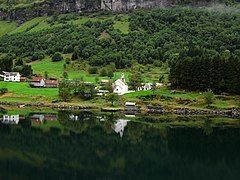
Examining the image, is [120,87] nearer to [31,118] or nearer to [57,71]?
[31,118]

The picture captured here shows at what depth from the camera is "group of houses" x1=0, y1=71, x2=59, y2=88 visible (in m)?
140

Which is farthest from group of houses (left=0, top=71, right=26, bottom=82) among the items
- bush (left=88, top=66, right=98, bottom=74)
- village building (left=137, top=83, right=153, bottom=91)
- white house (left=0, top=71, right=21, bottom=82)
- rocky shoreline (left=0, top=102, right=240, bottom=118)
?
village building (left=137, top=83, right=153, bottom=91)

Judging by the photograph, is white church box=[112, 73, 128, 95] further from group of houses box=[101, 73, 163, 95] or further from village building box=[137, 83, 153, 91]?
village building box=[137, 83, 153, 91]

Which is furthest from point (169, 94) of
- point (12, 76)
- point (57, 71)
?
point (57, 71)

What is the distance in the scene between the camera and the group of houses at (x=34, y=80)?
5518 inches

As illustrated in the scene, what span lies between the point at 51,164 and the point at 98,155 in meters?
8.93

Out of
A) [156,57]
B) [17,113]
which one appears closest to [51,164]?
[17,113]

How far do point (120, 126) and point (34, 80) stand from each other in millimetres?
55308

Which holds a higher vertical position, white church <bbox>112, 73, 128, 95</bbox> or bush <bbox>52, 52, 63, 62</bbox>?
bush <bbox>52, 52, 63, 62</bbox>

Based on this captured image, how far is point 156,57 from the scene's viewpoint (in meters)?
185

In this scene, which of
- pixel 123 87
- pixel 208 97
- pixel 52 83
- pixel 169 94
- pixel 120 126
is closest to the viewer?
pixel 120 126

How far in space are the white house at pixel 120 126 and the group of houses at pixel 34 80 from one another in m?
47.0

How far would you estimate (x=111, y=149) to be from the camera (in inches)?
2827

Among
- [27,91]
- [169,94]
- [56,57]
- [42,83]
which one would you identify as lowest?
[27,91]
